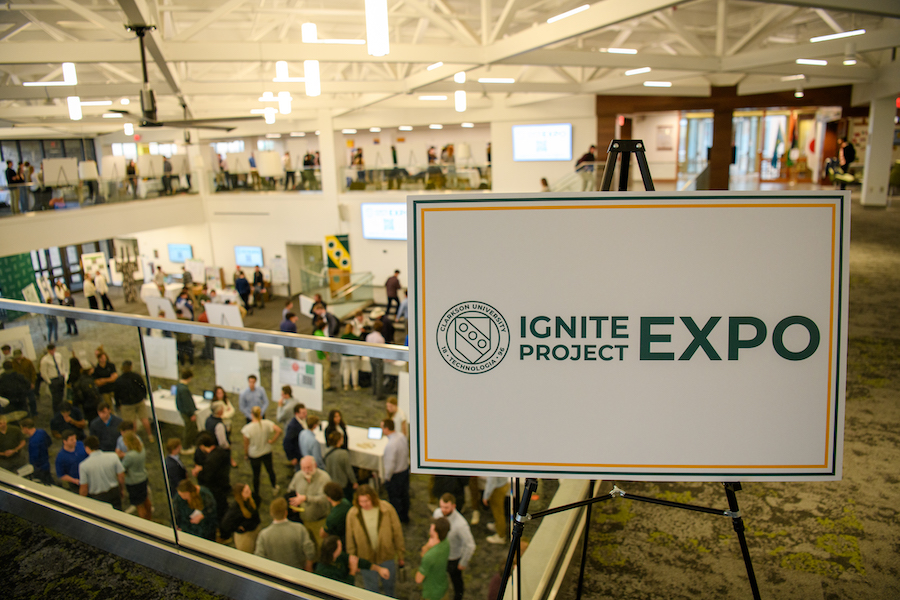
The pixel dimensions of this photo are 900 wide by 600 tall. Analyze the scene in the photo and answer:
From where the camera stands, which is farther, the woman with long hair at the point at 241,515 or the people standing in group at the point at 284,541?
the woman with long hair at the point at 241,515

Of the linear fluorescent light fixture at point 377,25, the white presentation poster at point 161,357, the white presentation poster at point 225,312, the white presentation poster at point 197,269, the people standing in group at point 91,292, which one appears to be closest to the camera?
the white presentation poster at point 161,357

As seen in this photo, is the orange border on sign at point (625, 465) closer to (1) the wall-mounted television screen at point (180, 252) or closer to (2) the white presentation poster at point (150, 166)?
(2) the white presentation poster at point (150, 166)

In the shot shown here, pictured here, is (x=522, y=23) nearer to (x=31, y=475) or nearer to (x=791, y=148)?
(x=31, y=475)

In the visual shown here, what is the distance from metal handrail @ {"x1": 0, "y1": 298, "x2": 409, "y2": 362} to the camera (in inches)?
72.7

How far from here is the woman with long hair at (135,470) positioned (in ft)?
8.99

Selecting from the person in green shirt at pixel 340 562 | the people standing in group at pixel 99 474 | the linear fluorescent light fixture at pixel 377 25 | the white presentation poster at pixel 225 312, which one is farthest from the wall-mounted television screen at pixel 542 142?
the people standing in group at pixel 99 474

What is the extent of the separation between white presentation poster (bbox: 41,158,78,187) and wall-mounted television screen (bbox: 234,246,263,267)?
250 inches

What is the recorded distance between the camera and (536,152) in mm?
16359

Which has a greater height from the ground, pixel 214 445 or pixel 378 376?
pixel 378 376

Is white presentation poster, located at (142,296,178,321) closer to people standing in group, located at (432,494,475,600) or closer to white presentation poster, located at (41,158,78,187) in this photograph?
white presentation poster, located at (41,158,78,187)

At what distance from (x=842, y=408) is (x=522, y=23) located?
12.7 m

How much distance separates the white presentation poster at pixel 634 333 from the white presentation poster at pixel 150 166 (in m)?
17.3

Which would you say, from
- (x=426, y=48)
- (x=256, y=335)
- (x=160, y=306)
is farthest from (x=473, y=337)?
(x=160, y=306)

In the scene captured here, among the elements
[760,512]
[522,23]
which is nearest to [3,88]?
[522,23]
